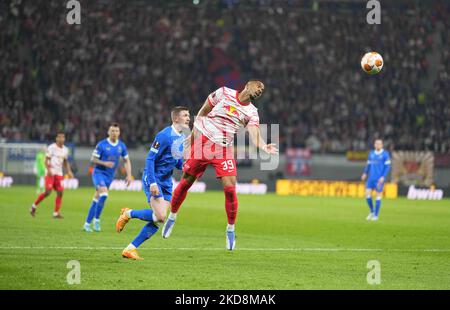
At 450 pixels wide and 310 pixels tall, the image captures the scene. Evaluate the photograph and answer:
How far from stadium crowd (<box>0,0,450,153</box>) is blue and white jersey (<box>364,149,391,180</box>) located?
16.8m

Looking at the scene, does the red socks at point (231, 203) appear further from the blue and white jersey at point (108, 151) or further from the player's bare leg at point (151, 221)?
the blue and white jersey at point (108, 151)

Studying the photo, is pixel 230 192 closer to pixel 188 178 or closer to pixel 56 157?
pixel 188 178

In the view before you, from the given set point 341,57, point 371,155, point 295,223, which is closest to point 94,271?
point 295,223

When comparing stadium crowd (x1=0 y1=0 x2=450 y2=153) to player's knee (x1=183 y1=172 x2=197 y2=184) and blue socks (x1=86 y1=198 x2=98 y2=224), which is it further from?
player's knee (x1=183 y1=172 x2=197 y2=184)

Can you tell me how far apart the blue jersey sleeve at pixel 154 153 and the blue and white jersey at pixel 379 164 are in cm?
1396

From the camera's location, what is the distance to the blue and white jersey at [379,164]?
86.3 feet

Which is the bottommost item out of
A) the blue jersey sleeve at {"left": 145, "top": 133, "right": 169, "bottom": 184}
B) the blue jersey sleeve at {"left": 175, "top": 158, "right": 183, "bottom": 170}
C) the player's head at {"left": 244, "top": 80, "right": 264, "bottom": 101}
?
the blue jersey sleeve at {"left": 175, "top": 158, "right": 183, "bottom": 170}

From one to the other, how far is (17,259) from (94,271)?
1.78m

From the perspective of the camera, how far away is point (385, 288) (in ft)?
34.9

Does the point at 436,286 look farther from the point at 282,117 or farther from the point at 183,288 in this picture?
the point at 282,117

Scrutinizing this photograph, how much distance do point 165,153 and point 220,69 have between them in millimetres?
35598

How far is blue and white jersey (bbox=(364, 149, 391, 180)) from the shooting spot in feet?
86.3

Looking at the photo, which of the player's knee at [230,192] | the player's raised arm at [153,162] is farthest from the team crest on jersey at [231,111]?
the player's raised arm at [153,162]

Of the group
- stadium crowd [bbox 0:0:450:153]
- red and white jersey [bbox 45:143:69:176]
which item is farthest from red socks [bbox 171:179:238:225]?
stadium crowd [bbox 0:0:450:153]
